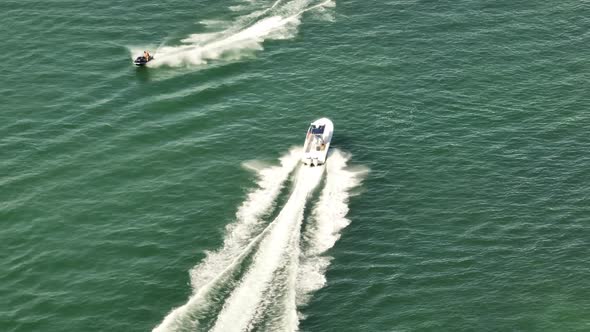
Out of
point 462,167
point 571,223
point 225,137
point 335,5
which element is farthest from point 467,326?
point 335,5

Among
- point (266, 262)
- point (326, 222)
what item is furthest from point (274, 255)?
point (326, 222)

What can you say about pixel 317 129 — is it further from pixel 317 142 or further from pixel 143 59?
pixel 143 59

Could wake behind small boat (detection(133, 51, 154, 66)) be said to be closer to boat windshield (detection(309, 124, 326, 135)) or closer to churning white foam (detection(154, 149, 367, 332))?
churning white foam (detection(154, 149, 367, 332))

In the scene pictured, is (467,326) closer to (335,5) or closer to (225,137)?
(225,137)

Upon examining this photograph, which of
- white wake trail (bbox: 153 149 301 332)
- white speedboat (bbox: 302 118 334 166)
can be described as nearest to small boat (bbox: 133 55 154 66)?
white wake trail (bbox: 153 149 301 332)

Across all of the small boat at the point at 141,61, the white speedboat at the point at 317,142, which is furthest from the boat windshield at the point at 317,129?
the small boat at the point at 141,61

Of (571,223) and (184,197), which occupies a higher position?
(184,197)
